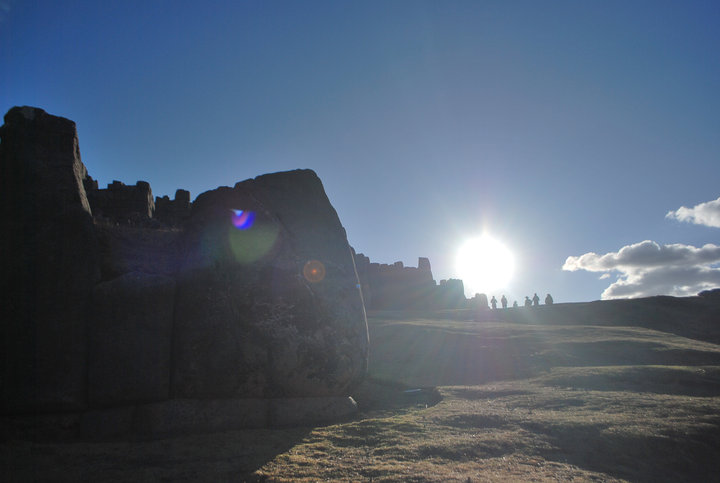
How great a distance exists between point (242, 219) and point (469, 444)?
5.44 m

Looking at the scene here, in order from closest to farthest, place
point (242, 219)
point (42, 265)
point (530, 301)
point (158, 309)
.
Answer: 1. point (42, 265)
2. point (158, 309)
3. point (242, 219)
4. point (530, 301)

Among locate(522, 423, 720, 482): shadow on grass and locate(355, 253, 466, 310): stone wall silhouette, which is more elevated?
locate(355, 253, 466, 310): stone wall silhouette

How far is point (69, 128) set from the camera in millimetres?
7309

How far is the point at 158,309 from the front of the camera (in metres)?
6.64

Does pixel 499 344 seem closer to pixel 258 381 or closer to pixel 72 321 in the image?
pixel 258 381

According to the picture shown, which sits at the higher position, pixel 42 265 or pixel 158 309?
pixel 42 265

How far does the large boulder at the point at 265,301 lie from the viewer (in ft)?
22.0

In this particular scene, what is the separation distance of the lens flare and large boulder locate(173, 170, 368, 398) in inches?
0.9

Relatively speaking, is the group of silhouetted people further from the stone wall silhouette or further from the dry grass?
the dry grass

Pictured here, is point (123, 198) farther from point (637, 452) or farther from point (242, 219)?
point (637, 452)

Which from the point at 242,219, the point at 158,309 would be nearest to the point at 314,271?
the point at 242,219

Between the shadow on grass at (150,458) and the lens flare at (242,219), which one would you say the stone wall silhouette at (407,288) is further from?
the shadow on grass at (150,458)

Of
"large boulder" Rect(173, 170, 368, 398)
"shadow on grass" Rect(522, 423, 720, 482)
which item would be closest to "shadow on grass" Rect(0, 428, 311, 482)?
"large boulder" Rect(173, 170, 368, 398)

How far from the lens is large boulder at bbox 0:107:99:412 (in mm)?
5906
